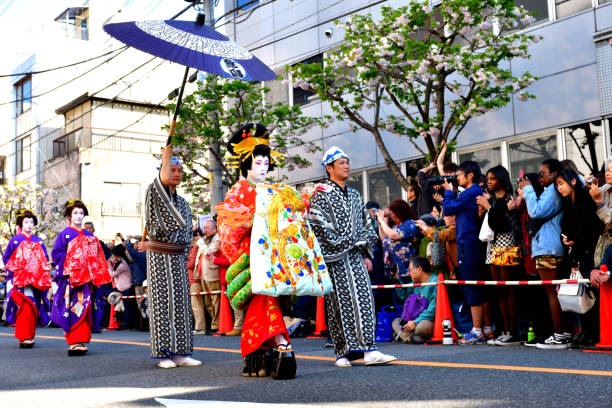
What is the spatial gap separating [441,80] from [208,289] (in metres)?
5.33

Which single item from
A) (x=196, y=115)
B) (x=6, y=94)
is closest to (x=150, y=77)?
(x=6, y=94)

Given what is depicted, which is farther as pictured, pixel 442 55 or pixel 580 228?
pixel 442 55

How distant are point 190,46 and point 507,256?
4.02 m

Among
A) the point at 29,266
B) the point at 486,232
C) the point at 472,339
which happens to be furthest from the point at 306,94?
the point at 472,339

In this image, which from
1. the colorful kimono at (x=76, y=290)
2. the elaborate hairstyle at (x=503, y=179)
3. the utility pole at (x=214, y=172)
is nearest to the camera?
the elaborate hairstyle at (x=503, y=179)

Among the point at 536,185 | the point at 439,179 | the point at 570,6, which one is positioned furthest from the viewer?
the point at 570,6

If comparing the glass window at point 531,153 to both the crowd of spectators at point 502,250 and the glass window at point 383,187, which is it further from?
the crowd of spectators at point 502,250

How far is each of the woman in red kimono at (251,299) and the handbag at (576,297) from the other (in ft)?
9.89

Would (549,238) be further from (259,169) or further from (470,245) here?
(259,169)

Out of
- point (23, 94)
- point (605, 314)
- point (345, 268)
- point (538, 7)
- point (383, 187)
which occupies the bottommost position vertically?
point (605, 314)

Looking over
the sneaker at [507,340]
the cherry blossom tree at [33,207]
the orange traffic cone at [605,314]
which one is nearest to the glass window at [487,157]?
the sneaker at [507,340]

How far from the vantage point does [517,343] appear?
763cm

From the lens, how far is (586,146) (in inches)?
519

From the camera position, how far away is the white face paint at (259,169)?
570 centimetres
